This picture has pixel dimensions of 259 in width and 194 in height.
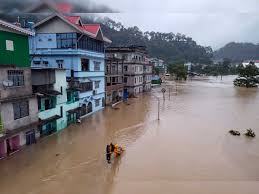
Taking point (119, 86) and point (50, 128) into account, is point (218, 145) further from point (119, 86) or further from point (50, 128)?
point (119, 86)

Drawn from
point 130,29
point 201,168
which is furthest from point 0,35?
point 130,29

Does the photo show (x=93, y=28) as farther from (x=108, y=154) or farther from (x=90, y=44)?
(x=108, y=154)

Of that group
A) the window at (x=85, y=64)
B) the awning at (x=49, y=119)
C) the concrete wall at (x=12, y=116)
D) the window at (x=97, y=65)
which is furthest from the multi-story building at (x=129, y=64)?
the concrete wall at (x=12, y=116)

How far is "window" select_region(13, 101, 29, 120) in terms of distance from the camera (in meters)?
16.8

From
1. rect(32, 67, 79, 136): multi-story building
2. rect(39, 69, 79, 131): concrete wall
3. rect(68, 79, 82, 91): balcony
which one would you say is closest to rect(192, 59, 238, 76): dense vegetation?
rect(68, 79, 82, 91): balcony

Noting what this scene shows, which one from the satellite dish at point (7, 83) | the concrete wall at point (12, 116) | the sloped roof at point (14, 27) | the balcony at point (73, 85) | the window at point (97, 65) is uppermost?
the sloped roof at point (14, 27)

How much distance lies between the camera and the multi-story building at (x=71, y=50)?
2681 cm

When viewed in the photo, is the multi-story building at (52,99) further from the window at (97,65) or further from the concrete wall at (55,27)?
the window at (97,65)

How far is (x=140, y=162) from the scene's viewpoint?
640 inches

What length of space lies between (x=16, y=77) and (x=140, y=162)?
10603mm

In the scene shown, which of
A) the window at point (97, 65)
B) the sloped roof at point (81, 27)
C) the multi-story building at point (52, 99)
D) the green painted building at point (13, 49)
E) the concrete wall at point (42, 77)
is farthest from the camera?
the window at point (97, 65)

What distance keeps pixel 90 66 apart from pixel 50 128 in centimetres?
1075

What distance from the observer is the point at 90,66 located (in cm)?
3000

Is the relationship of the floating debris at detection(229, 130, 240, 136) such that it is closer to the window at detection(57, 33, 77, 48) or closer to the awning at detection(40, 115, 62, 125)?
the awning at detection(40, 115, 62, 125)
